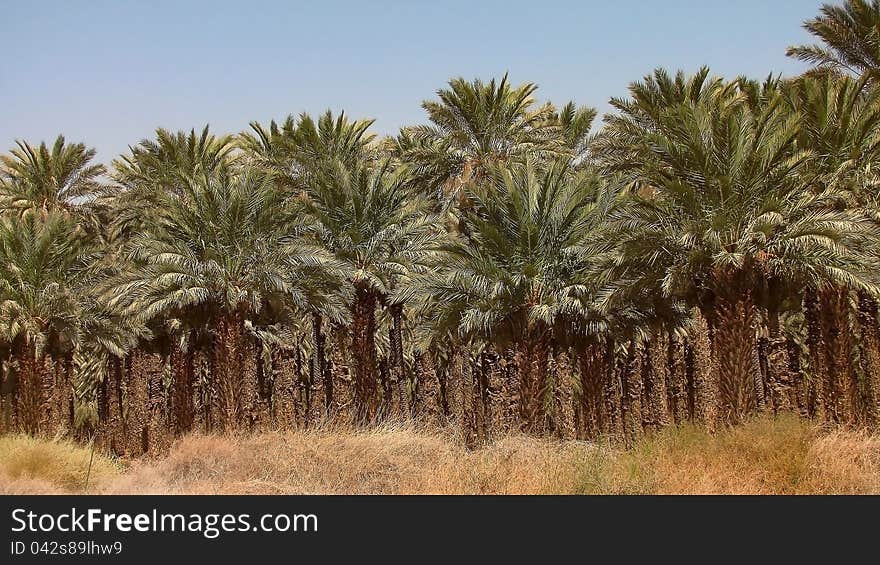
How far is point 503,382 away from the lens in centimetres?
2841

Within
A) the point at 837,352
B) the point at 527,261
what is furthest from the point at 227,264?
the point at 837,352

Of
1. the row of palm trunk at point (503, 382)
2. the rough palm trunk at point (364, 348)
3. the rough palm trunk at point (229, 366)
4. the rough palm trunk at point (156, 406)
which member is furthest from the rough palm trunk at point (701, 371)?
the rough palm trunk at point (156, 406)

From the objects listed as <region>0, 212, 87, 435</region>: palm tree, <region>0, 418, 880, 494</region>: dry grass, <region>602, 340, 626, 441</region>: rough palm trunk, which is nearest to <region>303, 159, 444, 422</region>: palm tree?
<region>0, 418, 880, 494</region>: dry grass

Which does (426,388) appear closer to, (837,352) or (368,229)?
(368,229)

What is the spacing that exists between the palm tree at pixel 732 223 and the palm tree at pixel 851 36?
7561 millimetres

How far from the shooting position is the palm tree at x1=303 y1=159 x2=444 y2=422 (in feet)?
88.8

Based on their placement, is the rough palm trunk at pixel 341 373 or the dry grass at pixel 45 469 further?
the rough palm trunk at pixel 341 373

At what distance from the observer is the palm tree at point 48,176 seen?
38.1 m

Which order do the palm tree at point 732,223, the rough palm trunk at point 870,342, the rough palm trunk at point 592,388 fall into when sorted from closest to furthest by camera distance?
the palm tree at point 732,223, the rough palm trunk at point 870,342, the rough palm trunk at point 592,388

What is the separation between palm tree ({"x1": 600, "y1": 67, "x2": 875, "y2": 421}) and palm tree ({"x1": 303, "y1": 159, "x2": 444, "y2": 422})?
265 inches

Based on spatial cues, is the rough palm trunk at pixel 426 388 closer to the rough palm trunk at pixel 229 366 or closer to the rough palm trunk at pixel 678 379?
the rough palm trunk at pixel 229 366

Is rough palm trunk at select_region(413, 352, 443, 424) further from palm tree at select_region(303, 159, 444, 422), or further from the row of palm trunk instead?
palm tree at select_region(303, 159, 444, 422)

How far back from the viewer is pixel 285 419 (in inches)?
1079

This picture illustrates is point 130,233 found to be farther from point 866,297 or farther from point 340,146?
point 866,297
